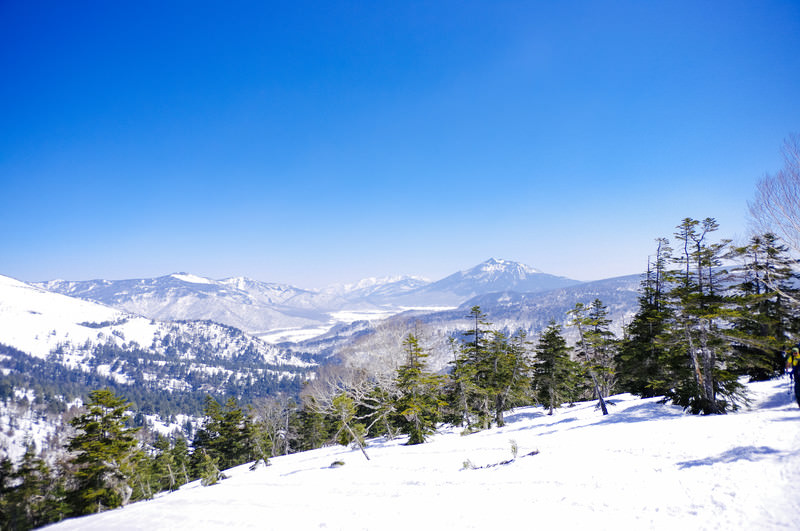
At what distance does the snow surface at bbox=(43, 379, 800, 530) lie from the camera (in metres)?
7.93

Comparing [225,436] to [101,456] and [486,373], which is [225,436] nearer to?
[101,456]

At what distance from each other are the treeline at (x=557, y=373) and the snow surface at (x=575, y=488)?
288 centimetres

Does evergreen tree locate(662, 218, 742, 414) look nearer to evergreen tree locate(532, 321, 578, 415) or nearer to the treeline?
the treeline

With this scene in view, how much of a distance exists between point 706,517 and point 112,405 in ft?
125

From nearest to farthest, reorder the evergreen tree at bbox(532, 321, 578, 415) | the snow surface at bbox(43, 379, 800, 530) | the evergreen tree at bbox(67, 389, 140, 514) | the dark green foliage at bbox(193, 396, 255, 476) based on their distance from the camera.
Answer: the snow surface at bbox(43, 379, 800, 530), the evergreen tree at bbox(67, 389, 140, 514), the evergreen tree at bbox(532, 321, 578, 415), the dark green foliage at bbox(193, 396, 255, 476)

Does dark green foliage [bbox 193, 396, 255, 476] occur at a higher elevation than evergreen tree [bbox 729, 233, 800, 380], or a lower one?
lower

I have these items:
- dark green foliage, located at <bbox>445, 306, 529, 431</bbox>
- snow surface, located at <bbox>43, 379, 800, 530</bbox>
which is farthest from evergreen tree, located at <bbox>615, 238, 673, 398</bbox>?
dark green foliage, located at <bbox>445, 306, 529, 431</bbox>

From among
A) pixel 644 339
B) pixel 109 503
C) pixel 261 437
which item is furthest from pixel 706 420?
pixel 261 437

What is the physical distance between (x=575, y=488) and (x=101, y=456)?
34960 millimetres

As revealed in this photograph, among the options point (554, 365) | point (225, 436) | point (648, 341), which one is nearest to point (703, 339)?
point (648, 341)

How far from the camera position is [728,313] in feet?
51.0

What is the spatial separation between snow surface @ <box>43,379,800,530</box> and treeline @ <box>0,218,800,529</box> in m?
2.88

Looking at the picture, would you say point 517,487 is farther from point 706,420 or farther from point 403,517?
point 706,420

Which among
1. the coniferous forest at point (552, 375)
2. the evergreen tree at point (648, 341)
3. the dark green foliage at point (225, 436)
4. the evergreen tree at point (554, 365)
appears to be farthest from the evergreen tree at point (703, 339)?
the dark green foliage at point (225, 436)
